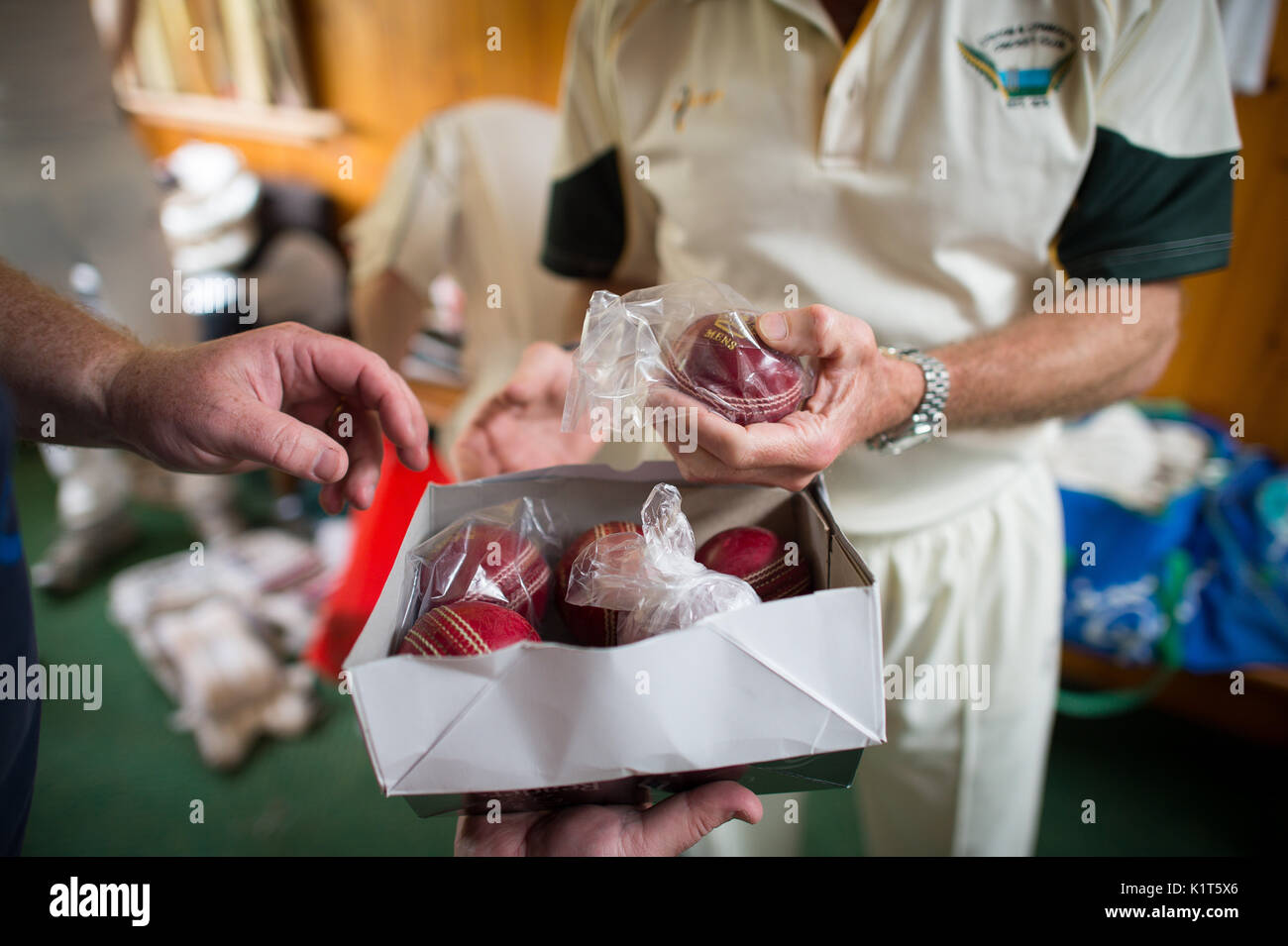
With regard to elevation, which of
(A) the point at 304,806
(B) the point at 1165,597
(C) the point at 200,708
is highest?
(B) the point at 1165,597

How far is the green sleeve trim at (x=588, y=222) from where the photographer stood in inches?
41.3

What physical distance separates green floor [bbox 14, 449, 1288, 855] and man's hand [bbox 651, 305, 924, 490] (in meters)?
0.87

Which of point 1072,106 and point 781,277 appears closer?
point 1072,106

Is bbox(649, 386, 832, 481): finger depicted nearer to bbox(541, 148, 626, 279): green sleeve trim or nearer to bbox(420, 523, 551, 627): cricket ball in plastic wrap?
bbox(420, 523, 551, 627): cricket ball in plastic wrap

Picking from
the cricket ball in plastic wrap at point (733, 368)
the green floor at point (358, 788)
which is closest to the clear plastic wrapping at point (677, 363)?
the cricket ball in plastic wrap at point (733, 368)

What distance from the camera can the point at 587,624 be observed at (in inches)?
22.8

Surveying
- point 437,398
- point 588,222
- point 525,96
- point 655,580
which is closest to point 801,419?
point 655,580

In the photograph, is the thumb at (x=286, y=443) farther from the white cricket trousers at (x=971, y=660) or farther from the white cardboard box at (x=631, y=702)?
the white cricket trousers at (x=971, y=660)

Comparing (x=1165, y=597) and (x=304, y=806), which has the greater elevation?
(x=1165, y=597)

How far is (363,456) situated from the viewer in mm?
699

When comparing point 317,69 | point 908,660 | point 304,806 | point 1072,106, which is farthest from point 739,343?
point 317,69
